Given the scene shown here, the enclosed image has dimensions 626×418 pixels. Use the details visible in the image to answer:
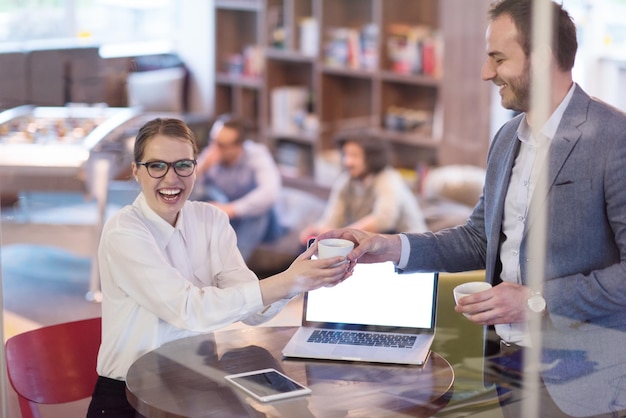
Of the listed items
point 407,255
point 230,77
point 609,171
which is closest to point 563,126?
point 609,171

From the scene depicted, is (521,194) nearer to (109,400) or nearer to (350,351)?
(350,351)

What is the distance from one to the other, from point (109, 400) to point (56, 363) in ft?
0.80

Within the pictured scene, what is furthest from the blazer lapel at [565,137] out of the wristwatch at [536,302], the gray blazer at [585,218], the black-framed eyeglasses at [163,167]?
the black-framed eyeglasses at [163,167]

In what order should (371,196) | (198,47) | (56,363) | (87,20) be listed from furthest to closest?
(198,47) < (371,196) < (87,20) < (56,363)

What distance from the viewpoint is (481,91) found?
196 inches

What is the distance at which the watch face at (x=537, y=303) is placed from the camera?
2.02 metres

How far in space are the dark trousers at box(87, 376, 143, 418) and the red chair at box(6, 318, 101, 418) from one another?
0.10 m

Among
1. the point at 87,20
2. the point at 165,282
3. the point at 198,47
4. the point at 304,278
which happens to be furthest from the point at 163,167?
the point at 198,47

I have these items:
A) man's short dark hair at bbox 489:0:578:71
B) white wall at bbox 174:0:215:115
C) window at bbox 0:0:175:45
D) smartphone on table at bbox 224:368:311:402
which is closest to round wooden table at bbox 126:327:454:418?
smartphone on table at bbox 224:368:311:402

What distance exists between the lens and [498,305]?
1.92m

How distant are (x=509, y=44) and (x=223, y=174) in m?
2.43

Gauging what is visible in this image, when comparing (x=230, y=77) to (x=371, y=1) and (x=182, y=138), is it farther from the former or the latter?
(x=182, y=138)

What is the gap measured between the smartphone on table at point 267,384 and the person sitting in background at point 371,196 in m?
2.55

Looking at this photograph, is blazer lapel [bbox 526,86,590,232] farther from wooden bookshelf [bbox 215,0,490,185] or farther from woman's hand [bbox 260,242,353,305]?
wooden bookshelf [bbox 215,0,490,185]
